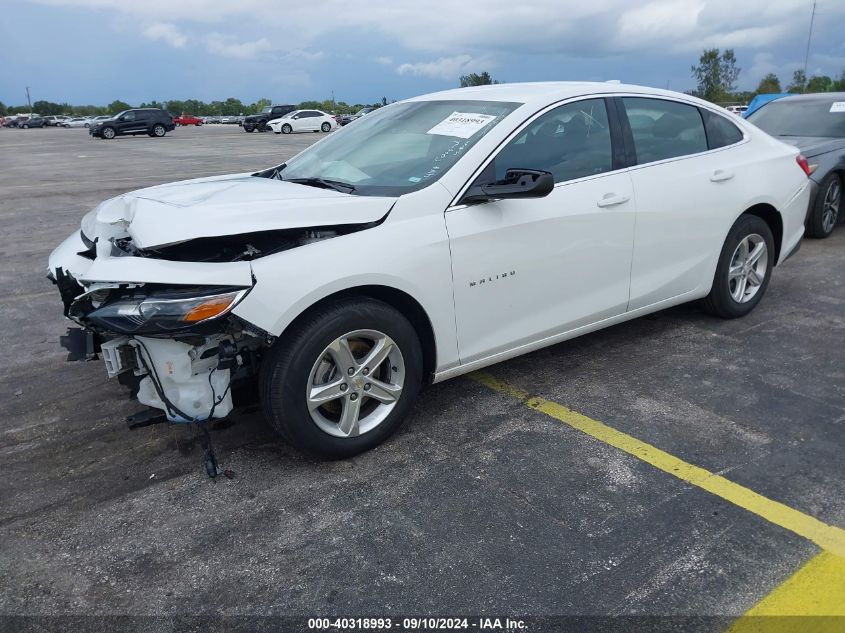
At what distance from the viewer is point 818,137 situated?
7.99 m

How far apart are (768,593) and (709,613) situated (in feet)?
0.84

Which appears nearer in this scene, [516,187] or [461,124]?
[516,187]

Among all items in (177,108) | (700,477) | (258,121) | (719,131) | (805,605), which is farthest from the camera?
(177,108)

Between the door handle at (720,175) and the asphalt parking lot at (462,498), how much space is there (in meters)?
1.10

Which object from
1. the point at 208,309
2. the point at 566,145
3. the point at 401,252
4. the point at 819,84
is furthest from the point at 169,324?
the point at 819,84

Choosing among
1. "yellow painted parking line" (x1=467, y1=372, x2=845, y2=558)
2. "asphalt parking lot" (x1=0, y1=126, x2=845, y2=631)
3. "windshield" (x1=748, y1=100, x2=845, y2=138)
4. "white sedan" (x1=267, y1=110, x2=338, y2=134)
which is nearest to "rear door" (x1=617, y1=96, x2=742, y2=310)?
"asphalt parking lot" (x1=0, y1=126, x2=845, y2=631)

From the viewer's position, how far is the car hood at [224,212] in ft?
9.64

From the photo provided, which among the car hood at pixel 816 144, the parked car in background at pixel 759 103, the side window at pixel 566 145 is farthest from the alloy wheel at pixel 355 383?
the parked car in background at pixel 759 103

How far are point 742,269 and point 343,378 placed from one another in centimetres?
328

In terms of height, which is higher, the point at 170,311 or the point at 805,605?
the point at 170,311

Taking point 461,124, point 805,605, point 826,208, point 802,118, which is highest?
point 461,124

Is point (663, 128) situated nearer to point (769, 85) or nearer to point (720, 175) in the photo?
point (720, 175)

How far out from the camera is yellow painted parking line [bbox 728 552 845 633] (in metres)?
2.26

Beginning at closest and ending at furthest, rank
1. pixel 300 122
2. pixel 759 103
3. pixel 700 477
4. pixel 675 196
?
pixel 700 477, pixel 675 196, pixel 759 103, pixel 300 122
